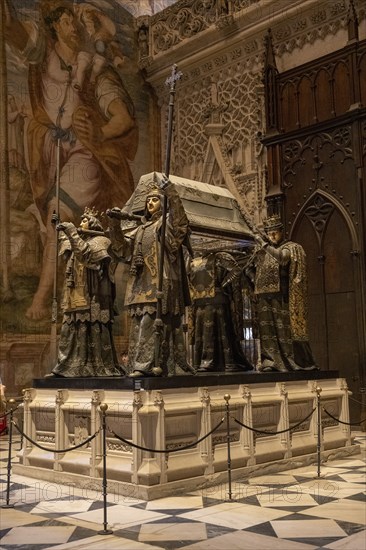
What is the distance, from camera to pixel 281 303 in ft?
29.2

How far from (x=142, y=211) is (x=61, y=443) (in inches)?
113

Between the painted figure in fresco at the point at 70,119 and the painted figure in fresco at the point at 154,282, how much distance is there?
591 cm

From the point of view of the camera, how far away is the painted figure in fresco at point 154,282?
704 centimetres

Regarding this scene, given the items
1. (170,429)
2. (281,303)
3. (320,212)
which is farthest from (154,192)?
(320,212)

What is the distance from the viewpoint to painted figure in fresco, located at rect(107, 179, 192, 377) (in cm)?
704

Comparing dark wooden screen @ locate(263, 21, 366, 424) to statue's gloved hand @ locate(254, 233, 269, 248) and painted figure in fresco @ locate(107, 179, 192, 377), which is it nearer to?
statue's gloved hand @ locate(254, 233, 269, 248)

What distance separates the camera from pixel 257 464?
7375 millimetres

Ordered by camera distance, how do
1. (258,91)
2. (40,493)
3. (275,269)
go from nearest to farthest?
(40,493) < (275,269) < (258,91)

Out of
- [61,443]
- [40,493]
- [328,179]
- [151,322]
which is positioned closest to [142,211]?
[151,322]

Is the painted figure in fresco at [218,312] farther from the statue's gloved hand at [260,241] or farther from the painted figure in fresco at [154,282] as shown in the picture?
the painted figure in fresco at [154,282]

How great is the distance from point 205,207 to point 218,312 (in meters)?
1.43

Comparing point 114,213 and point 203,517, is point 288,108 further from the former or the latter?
point 203,517

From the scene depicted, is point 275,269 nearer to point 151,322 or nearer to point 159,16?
point 151,322

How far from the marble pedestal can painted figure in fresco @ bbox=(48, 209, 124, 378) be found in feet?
1.65
